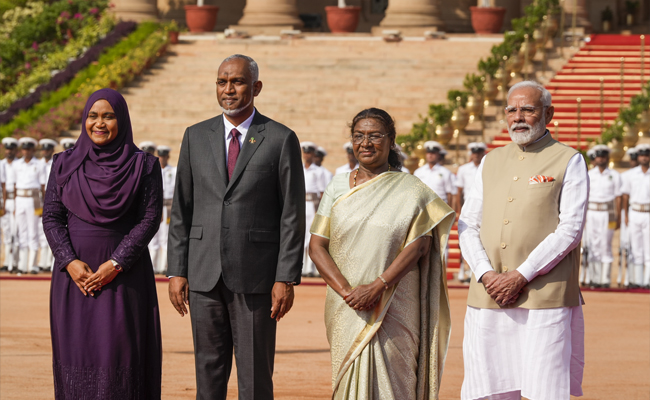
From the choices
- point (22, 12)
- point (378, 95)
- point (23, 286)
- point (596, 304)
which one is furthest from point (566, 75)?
point (22, 12)

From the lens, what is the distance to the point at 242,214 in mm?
5645

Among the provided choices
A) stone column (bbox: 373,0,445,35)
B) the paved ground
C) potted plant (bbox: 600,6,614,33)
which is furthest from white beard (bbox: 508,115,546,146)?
potted plant (bbox: 600,6,614,33)

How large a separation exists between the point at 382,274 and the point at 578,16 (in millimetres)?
20796

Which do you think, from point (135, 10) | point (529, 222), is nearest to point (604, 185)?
point (529, 222)

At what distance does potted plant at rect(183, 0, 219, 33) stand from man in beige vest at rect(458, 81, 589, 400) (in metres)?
21.1

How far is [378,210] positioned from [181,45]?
19921 mm

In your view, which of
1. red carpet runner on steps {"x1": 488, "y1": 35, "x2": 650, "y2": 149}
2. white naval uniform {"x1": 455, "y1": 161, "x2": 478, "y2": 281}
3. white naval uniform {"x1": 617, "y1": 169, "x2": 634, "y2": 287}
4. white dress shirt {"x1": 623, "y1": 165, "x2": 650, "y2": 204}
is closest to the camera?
white dress shirt {"x1": 623, "y1": 165, "x2": 650, "y2": 204}

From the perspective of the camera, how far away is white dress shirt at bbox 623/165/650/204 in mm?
14913

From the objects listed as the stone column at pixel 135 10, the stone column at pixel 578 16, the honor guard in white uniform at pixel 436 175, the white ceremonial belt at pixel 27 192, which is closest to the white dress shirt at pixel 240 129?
the honor guard in white uniform at pixel 436 175

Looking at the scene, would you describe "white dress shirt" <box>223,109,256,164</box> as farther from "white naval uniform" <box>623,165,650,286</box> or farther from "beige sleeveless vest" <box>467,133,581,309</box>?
"white naval uniform" <box>623,165,650,286</box>

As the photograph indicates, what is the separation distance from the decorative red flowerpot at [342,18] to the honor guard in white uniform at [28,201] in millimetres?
11020

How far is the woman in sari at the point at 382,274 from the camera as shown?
18.6 ft

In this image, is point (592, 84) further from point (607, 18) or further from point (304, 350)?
point (304, 350)

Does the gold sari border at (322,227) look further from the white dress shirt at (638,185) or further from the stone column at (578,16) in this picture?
the stone column at (578,16)
